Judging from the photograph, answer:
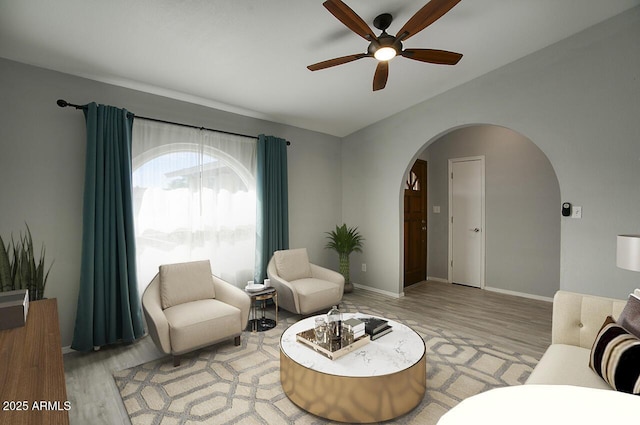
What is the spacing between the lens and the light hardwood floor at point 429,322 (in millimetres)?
2207

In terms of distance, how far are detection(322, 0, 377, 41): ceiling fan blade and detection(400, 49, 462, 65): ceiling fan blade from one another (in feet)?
1.14

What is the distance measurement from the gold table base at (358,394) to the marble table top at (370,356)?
38mm

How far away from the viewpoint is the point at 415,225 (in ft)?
17.9

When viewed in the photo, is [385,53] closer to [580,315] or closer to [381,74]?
[381,74]

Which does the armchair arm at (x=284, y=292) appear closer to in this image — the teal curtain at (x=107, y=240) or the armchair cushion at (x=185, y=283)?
the armchair cushion at (x=185, y=283)

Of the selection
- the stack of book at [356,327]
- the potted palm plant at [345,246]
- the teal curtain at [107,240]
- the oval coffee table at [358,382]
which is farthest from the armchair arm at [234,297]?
the potted palm plant at [345,246]

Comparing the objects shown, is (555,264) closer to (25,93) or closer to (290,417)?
(290,417)

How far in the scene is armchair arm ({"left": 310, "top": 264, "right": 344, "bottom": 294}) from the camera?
13.0ft

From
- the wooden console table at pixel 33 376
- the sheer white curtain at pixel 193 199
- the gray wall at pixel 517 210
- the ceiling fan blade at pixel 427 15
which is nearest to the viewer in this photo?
the wooden console table at pixel 33 376

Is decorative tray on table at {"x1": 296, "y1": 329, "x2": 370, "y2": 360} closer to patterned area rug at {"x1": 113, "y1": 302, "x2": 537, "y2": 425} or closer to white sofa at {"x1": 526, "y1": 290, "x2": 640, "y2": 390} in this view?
Result: patterned area rug at {"x1": 113, "y1": 302, "x2": 537, "y2": 425}

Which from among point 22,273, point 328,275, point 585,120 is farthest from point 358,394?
point 585,120

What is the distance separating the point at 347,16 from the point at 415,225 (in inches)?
161

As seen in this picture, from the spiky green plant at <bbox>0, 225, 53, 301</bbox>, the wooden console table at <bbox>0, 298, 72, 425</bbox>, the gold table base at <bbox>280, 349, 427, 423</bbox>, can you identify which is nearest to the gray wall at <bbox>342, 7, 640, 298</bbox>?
the gold table base at <bbox>280, 349, 427, 423</bbox>

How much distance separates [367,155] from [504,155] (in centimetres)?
214
